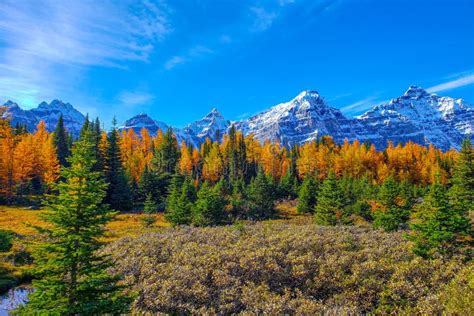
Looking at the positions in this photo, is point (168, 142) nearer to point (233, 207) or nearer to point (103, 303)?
point (233, 207)

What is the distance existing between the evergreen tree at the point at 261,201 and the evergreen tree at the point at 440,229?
1277 inches

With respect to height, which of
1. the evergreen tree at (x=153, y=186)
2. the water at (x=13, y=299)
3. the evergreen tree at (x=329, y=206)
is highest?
the evergreen tree at (x=153, y=186)

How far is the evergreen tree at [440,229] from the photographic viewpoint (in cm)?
2045

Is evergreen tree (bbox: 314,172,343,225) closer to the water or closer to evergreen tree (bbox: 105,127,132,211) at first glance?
the water

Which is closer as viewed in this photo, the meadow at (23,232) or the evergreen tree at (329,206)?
the meadow at (23,232)

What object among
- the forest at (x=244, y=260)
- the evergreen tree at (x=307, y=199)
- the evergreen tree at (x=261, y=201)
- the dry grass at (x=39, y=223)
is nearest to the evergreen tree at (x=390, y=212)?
the forest at (x=244, y=260)

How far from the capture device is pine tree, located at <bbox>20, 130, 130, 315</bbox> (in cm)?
980

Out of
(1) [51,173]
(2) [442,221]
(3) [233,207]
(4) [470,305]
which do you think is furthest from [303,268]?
(1) [51,173]

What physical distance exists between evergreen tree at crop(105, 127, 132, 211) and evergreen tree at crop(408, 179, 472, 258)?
47821 mm

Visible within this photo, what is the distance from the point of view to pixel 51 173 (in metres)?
61.7

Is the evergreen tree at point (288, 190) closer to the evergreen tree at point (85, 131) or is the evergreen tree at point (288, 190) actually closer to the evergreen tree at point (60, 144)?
the evergreen tree at point (85, 131)

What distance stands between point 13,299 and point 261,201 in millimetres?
39917

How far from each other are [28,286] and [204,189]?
26.3 m

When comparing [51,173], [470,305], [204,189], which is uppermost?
[51,173]
